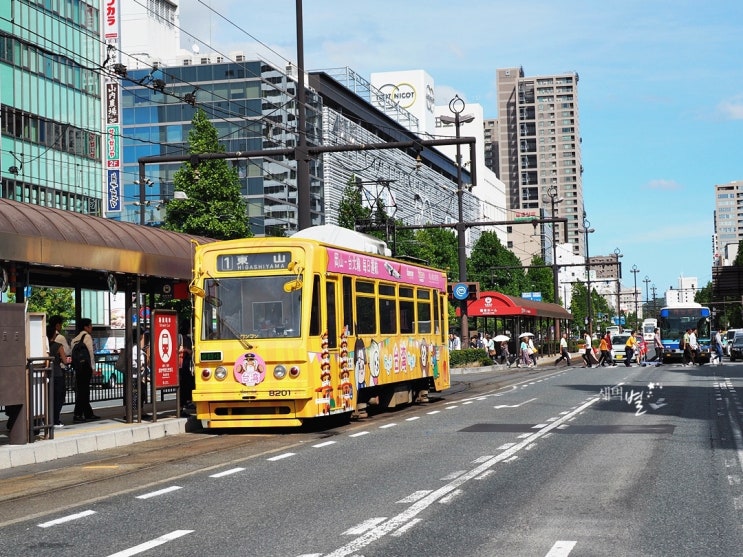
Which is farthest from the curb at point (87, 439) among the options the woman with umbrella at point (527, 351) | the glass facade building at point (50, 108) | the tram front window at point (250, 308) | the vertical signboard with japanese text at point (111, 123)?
the vertical signboard with japanese text at point (111, 123)

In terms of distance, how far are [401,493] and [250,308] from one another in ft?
26.1

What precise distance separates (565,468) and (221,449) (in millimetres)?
5206

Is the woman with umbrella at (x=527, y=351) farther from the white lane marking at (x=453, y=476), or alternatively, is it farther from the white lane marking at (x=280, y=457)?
the white lane marking at (x=453, y=476)

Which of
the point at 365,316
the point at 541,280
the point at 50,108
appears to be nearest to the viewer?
the point at 365,316

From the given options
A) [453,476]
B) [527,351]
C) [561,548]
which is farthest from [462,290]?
[561,548]

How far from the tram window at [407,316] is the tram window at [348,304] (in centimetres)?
313

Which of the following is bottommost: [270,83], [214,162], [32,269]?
[32,269]

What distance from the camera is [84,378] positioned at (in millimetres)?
19625

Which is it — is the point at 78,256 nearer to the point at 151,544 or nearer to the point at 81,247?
the point at 81,247

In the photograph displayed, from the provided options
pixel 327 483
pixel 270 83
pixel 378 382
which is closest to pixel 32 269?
pixel 378 382

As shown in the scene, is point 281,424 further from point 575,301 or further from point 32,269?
point 575,301

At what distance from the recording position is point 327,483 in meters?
11.2

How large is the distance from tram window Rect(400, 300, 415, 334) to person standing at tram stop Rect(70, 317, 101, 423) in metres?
6.11

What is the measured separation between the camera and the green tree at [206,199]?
49031mm
